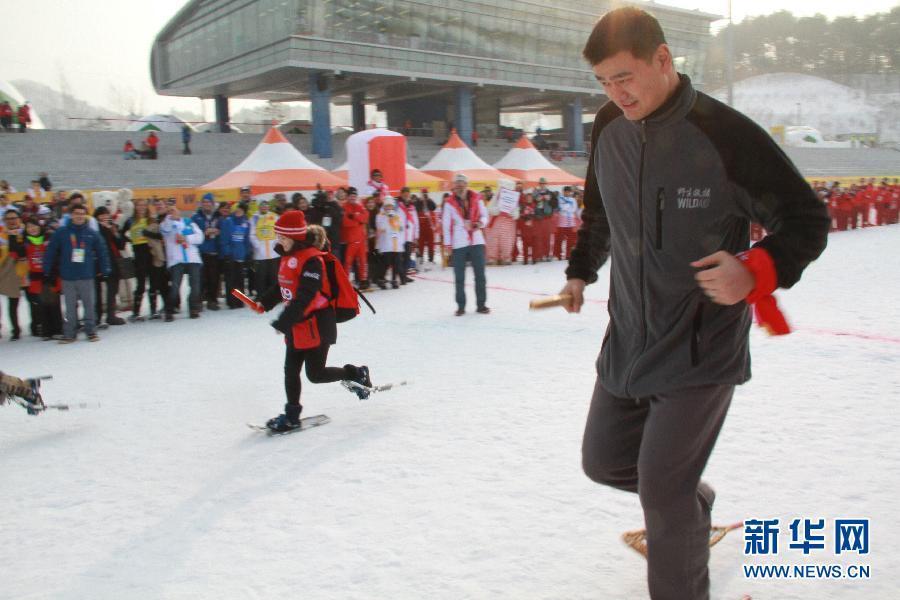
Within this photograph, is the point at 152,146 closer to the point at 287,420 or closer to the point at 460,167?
the point at 460,167

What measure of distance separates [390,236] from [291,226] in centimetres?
666

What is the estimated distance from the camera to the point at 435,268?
44.9 feet

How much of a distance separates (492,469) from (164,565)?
154 centimetres

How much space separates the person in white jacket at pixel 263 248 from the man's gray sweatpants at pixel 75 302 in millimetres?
2379

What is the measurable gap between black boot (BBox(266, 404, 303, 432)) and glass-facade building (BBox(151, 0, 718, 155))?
30.2m

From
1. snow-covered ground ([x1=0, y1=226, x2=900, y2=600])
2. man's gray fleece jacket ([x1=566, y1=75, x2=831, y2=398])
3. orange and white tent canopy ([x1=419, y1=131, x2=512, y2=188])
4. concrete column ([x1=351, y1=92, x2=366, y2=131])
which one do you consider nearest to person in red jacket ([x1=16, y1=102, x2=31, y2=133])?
orange and white tent canopy ([x1=419, y1=131, x2=512, y2=188])

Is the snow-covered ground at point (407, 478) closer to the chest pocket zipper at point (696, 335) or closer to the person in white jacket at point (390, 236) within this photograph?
the chest pocket zipper at point (696, 335)

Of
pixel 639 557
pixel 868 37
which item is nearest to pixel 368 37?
pixel 639 557

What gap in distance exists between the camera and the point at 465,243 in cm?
831

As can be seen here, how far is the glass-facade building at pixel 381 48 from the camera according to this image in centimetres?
3297

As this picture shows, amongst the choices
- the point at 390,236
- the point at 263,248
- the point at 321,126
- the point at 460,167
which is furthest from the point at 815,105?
the point at 263,248

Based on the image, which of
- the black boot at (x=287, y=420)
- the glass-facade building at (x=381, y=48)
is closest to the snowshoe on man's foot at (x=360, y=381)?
the black boot at (x=287, y=420)

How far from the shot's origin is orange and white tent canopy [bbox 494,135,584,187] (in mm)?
20016

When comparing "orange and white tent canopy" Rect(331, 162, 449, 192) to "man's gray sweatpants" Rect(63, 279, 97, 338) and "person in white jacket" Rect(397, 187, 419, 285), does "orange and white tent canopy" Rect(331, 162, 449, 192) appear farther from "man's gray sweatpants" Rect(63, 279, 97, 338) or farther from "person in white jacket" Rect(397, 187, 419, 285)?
"man's gray sweatpants" Rect(63, 279, 97, 338)
